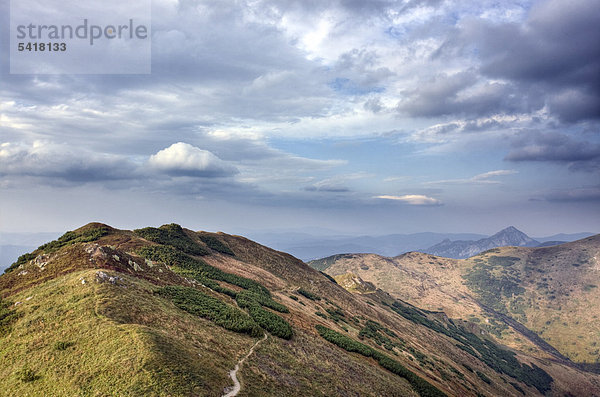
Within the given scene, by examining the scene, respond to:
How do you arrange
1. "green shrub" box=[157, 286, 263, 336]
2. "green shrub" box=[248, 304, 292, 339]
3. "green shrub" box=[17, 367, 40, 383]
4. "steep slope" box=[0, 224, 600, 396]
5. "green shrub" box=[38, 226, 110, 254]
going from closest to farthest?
"green shrub" box=[17, 367, 40, 383]
"steep slope" box=[0, 224, 600, 396]
"green shrub" box=[157, 286, 263, 336]
"green shrub" box=[248, 304, 292, 339]
"green shrub" box=[38, 226, 110, 254]

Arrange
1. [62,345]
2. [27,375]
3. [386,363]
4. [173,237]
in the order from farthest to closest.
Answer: [173,237] < [386,363] < [62,345] < [27,375]

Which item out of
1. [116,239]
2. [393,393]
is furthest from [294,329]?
[116,239]

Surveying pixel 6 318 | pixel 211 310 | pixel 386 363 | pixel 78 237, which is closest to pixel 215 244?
pixel 78 237

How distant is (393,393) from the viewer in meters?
30.0

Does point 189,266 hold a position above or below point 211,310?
below

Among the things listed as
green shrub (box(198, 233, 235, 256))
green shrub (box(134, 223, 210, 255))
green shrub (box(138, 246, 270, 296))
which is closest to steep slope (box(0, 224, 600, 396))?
green shrub (box(138, 246, 270, 296))

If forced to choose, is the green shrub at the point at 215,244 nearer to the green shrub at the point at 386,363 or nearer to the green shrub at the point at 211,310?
the green shrub at the point at 386,363

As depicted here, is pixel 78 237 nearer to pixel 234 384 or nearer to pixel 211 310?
pixel 211 310

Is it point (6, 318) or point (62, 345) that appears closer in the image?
point (62, 345)

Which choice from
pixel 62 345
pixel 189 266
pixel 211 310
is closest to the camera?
pixel 62 345

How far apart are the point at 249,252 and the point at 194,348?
62.4 meters

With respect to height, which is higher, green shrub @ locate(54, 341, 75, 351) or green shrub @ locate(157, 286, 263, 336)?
green shrub @ locate(54, 341, 75, 351)

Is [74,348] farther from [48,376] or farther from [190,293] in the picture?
[190,293]

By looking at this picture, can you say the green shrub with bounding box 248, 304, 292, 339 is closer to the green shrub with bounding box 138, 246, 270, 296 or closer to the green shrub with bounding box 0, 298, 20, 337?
the green shrub with bounding box 138, 246, 270, 296
